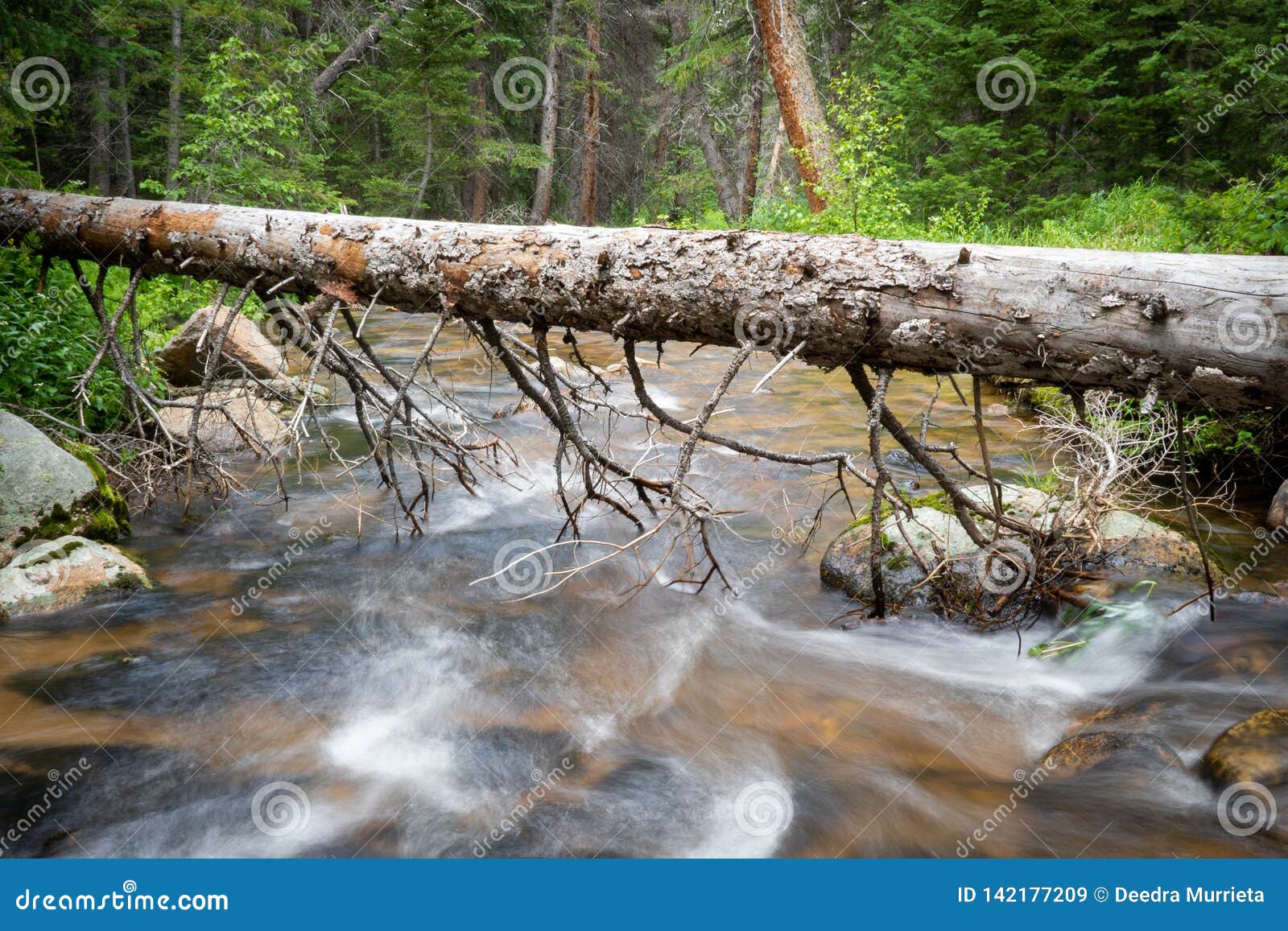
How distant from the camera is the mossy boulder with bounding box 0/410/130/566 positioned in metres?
4.94

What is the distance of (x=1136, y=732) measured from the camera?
3.83 meters

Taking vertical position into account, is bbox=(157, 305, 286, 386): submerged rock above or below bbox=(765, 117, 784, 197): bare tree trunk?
below

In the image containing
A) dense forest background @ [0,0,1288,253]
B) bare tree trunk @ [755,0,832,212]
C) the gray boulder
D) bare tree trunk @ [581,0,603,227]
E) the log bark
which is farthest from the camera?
bare tree trunk @ [581,0,603,227]

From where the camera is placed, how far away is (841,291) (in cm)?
295

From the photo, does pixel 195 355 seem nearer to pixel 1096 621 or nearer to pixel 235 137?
pixel 235 137

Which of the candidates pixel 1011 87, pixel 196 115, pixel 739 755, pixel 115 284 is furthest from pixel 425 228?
pixel 1011 87

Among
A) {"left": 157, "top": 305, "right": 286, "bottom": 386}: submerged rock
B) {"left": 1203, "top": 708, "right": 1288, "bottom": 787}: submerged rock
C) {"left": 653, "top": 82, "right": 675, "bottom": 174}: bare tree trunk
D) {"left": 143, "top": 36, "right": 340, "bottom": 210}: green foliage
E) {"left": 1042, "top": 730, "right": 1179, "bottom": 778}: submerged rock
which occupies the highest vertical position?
{"left": 653, "top": 82, "right": 675, "bottom": 174}: bare tree trunk

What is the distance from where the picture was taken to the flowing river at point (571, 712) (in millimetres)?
3404

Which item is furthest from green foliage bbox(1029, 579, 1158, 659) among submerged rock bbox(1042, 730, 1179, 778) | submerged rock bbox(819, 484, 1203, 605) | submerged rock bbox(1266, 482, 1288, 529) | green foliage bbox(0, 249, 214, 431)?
green foliage bbox(0, 249, 214, 431)

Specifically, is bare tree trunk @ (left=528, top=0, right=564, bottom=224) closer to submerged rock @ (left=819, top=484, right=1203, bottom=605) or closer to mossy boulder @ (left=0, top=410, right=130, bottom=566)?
mossy boulder @ (left=0, top=410, right=130, bottom=566)

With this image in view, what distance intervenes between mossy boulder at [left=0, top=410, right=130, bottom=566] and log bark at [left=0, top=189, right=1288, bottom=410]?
2075 millimetres

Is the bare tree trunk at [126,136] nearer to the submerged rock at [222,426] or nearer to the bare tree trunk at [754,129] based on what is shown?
the submerged rock at [222,426]

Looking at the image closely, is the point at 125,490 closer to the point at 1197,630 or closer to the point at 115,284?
the point at 115,284

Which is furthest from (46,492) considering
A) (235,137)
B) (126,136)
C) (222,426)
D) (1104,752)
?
(126,136)
